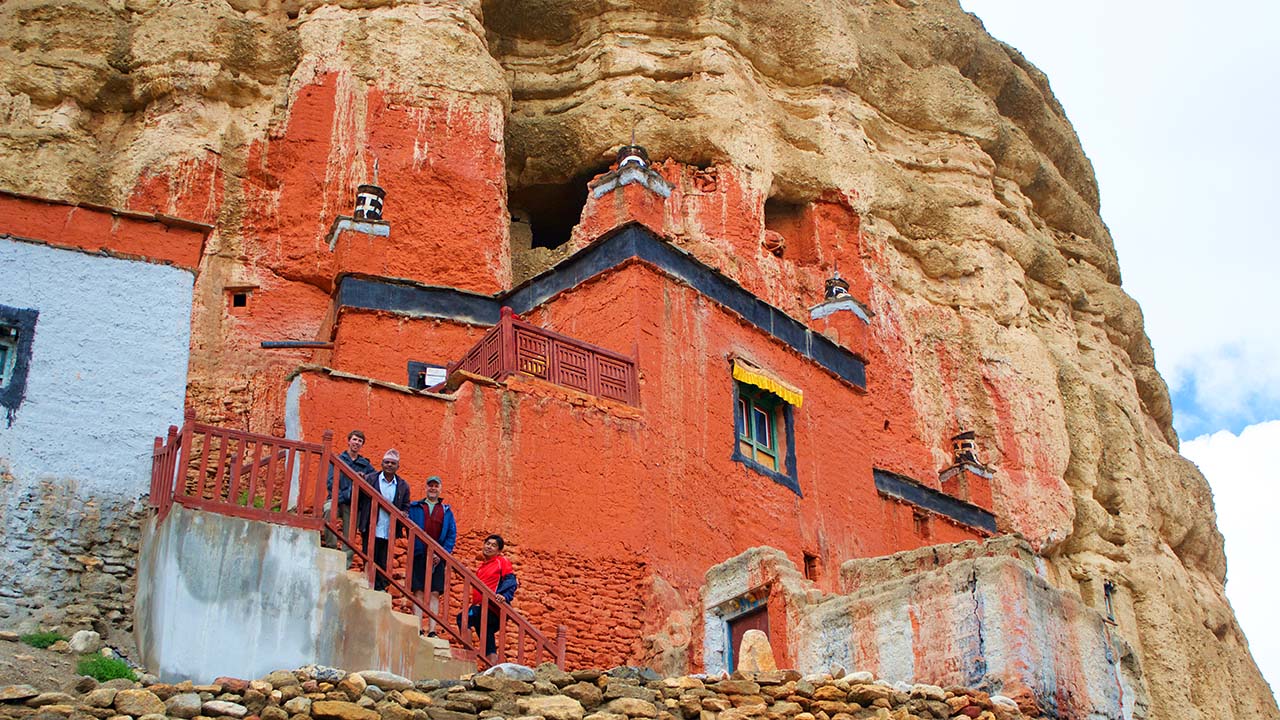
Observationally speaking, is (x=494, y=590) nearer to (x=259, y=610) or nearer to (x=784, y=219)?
(x=259, y=610)

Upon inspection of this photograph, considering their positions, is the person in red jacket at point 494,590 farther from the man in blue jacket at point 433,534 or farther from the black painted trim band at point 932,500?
the black painted trim band at point 932,500

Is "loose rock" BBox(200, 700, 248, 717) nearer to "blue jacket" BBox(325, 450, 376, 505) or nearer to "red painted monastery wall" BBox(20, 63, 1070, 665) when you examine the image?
"blue jacket" BBox(325, 450, 376, 505)

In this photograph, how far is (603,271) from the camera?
20422 millimetres

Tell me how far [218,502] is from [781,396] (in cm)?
939

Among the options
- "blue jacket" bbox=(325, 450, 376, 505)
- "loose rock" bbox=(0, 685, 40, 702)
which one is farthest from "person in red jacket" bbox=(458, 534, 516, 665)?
"loose rock" bbox=(0, 685, 40, 702)

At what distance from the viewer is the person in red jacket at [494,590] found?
44.8 feet

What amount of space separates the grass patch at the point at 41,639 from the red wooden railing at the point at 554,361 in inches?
256

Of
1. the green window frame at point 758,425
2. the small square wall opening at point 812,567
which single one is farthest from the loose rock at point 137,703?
the small square wall opening at point 812,567

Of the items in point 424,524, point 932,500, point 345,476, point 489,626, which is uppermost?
point 932,500

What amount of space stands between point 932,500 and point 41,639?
15462 mm

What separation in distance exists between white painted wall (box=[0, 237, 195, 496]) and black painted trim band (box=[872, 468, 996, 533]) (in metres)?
11.3

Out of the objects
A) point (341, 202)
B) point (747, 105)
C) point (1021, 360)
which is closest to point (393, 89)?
point (341, 202)

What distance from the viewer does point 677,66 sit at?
3058 cm

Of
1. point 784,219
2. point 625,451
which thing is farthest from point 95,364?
point 784,219
